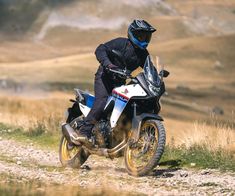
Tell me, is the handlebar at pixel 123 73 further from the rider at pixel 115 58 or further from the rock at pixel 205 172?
the rock at pixel 205 172

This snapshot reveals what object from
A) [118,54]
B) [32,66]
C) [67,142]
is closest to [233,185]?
[118,54]

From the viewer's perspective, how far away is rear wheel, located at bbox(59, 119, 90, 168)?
436 inches


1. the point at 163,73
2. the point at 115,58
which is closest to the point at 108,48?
the point at 115,58

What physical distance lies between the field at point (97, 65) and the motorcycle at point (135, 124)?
0.35m

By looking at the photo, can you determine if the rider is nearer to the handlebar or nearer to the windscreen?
the handlebar

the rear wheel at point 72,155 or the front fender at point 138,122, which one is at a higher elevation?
the front fender at point 138,122

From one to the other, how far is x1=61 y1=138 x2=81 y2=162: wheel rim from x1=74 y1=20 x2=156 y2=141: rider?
0.77 m

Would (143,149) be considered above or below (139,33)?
below

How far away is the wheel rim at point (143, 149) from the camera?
31.8 ft

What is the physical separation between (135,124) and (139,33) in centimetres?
124

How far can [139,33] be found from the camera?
33.1 ft

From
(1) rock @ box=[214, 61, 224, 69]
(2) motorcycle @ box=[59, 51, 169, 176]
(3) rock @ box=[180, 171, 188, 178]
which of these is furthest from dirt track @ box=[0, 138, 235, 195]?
(1) rock @ box=[214, 61, 224, 69]

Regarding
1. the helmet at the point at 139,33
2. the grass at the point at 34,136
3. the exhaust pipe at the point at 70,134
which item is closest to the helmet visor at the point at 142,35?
the helmet at the point at 139,33

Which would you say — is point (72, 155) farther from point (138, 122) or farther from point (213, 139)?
point (213, 139)
